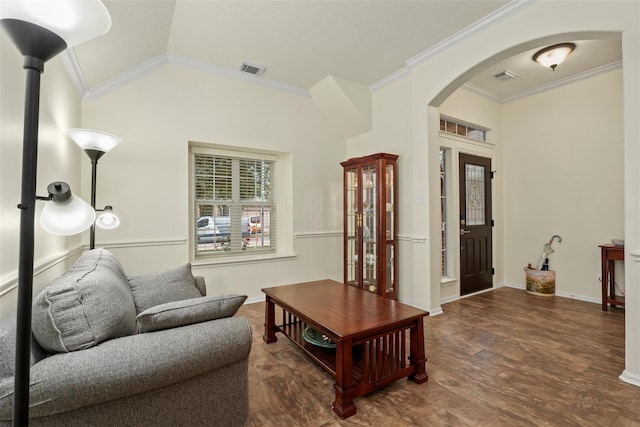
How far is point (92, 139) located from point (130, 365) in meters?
1.95

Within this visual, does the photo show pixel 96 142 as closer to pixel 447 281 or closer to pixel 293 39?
pixel 293 39

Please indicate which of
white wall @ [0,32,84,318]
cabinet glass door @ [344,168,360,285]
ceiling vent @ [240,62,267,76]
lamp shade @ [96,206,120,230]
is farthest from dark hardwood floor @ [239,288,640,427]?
ceiling vent @ [240,62,267,76]

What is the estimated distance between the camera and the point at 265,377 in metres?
2.11

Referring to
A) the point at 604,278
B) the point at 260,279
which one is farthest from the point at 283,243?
the point at 604,278

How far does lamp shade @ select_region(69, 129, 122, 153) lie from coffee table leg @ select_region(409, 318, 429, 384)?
2.74 metres

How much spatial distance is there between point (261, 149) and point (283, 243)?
138 centimetres

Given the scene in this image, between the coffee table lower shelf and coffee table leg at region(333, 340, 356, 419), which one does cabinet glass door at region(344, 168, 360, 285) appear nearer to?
the coffee table lower shelf

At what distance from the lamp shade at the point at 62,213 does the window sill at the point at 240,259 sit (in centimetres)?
265

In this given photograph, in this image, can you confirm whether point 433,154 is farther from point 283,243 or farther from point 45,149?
point 45,149

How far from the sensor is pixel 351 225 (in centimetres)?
418

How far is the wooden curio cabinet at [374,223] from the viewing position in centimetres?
368

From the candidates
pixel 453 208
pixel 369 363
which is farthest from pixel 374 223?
pixel 369 363

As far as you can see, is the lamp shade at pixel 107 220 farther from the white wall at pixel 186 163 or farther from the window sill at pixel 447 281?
the window sill at pixel 447 281

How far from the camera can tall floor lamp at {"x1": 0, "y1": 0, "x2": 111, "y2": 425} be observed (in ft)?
2.64
